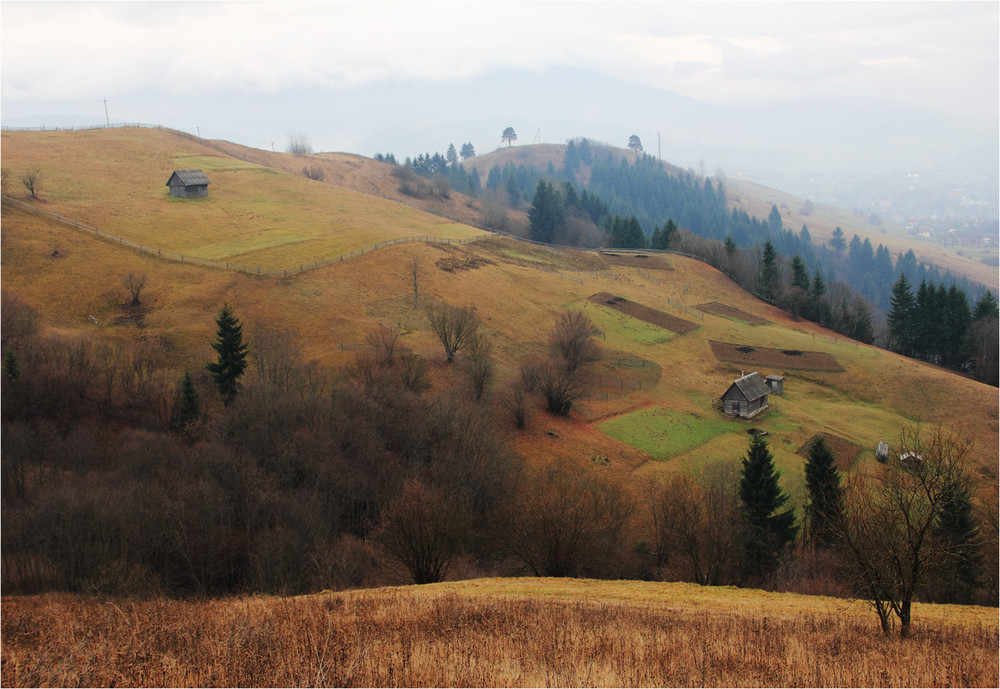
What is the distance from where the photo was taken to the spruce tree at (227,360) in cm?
4606

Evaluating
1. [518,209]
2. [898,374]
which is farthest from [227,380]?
[518,209]

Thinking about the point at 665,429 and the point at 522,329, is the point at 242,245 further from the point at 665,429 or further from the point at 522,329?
the point at 665,429

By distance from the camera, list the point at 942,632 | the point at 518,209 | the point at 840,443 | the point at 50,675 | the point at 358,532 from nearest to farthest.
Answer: the point at 50,675 → the point at 942,632 → the point at 358,532 → the point at 840,443 → the point at 518,209

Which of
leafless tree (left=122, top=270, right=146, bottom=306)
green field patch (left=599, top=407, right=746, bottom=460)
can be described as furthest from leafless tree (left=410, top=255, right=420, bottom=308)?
leafless tree (left=122, top=270, right=146, bottom=306)

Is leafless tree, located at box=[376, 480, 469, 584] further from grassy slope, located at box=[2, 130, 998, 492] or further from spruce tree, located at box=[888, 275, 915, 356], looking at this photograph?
spruce tree, located at box=[888, 275, 915, 356]

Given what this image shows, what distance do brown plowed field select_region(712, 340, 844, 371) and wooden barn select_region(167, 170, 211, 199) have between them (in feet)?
253

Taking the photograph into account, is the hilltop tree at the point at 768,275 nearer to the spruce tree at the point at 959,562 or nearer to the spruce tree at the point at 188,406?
the spruce tree at the point at 959,562

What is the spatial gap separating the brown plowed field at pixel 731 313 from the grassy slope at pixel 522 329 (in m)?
2.54

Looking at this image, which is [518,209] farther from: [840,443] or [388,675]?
[388,675]

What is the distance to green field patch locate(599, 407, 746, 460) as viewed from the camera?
4997 centimetres

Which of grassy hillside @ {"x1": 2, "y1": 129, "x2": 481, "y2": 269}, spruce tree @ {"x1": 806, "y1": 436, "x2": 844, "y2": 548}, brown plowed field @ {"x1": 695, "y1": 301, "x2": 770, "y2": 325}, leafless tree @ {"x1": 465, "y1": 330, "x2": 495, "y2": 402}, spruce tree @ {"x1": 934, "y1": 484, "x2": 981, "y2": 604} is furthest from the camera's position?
brown plowed field @ {"x1": 695, "y1": 301, "x2": 770, "y2": 325}

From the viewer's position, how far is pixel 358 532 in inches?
1379

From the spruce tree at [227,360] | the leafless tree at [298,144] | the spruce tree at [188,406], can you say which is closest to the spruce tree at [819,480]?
the spruce tree at [188,406]

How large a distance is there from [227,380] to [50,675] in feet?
117
